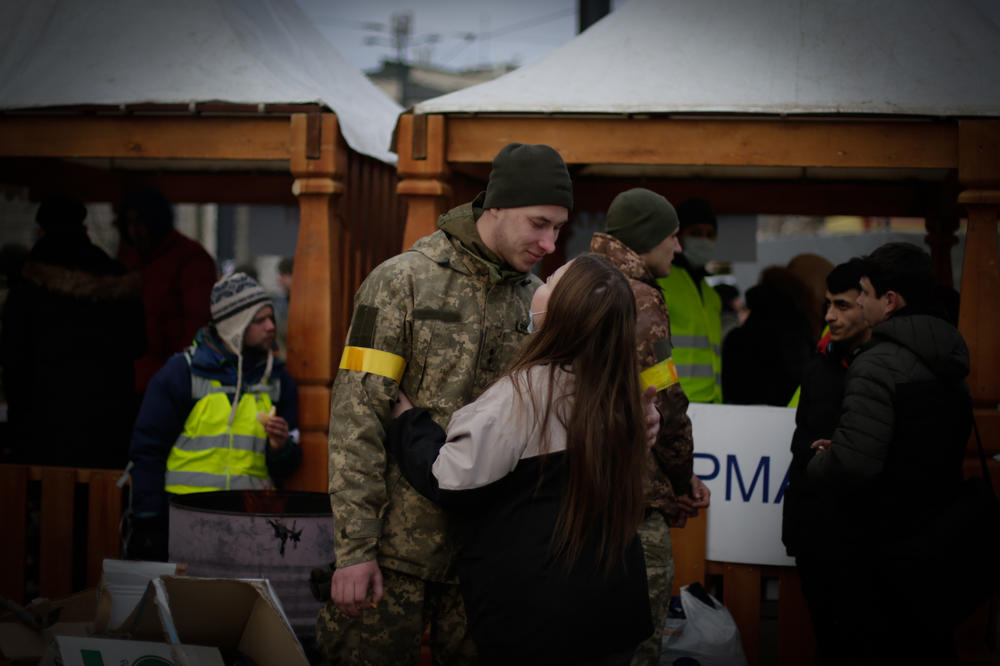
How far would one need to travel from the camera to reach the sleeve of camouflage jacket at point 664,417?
2.95 meters

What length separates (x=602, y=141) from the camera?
174 inches

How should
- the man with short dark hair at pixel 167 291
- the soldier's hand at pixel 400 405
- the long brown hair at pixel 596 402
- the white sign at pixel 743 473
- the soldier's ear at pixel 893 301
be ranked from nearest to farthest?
the long brown hair at pixel 596 402
the soldier's hand at pixel 400 405
the soldier's ear at pixel 893 301
the white sign at pixel 743 473
the man with short dark hair at pixel 167 291

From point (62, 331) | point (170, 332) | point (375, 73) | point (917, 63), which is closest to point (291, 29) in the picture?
point (170, 332)

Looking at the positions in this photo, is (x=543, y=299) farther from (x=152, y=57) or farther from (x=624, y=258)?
(x=152, y=57)

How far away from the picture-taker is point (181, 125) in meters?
4.52

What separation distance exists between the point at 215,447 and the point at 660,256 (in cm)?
173

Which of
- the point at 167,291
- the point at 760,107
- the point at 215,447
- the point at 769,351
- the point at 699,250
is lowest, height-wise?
the point at 215,447

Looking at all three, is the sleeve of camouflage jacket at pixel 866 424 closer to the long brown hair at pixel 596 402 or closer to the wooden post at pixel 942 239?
the long brown hair at pixel 596 402

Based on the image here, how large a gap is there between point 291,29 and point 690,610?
12.9 ft

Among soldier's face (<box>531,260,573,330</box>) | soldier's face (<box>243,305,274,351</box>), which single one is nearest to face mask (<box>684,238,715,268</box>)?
soldier's face (<box>243,305,274,351</box>)

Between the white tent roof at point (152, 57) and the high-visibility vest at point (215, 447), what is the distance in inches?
58.7

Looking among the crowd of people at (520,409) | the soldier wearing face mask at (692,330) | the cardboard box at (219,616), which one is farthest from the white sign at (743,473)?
the cardboard box at (219,616)

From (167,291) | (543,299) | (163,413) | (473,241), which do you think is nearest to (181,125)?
(167,291)

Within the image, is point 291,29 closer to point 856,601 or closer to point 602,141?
point 602,141
